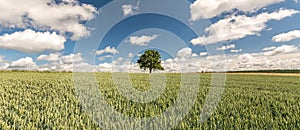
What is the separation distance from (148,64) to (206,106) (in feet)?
208

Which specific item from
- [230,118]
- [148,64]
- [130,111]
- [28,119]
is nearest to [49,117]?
[28,119]

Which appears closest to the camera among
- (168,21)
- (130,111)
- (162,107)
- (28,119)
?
(28,119)

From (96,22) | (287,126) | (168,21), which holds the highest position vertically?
(168,21)

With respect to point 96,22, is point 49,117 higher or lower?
lower

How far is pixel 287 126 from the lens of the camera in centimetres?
532

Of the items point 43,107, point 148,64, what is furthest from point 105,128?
point 148,64

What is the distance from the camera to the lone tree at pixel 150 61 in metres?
71.0

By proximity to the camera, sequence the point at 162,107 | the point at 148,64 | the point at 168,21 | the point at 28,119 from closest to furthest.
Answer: the point at 28,119 → the point at 162,107 → the point at 168,21 → the point at 148,64

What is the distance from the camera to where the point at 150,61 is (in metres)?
71.2

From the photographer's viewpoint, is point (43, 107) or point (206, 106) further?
point (206, 106)

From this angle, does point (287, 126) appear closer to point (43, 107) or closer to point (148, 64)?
point (43, 107)

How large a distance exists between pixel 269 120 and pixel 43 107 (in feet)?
19.0

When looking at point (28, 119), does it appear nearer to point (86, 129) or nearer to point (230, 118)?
point (86, 129)

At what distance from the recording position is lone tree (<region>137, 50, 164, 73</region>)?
71.0 m
